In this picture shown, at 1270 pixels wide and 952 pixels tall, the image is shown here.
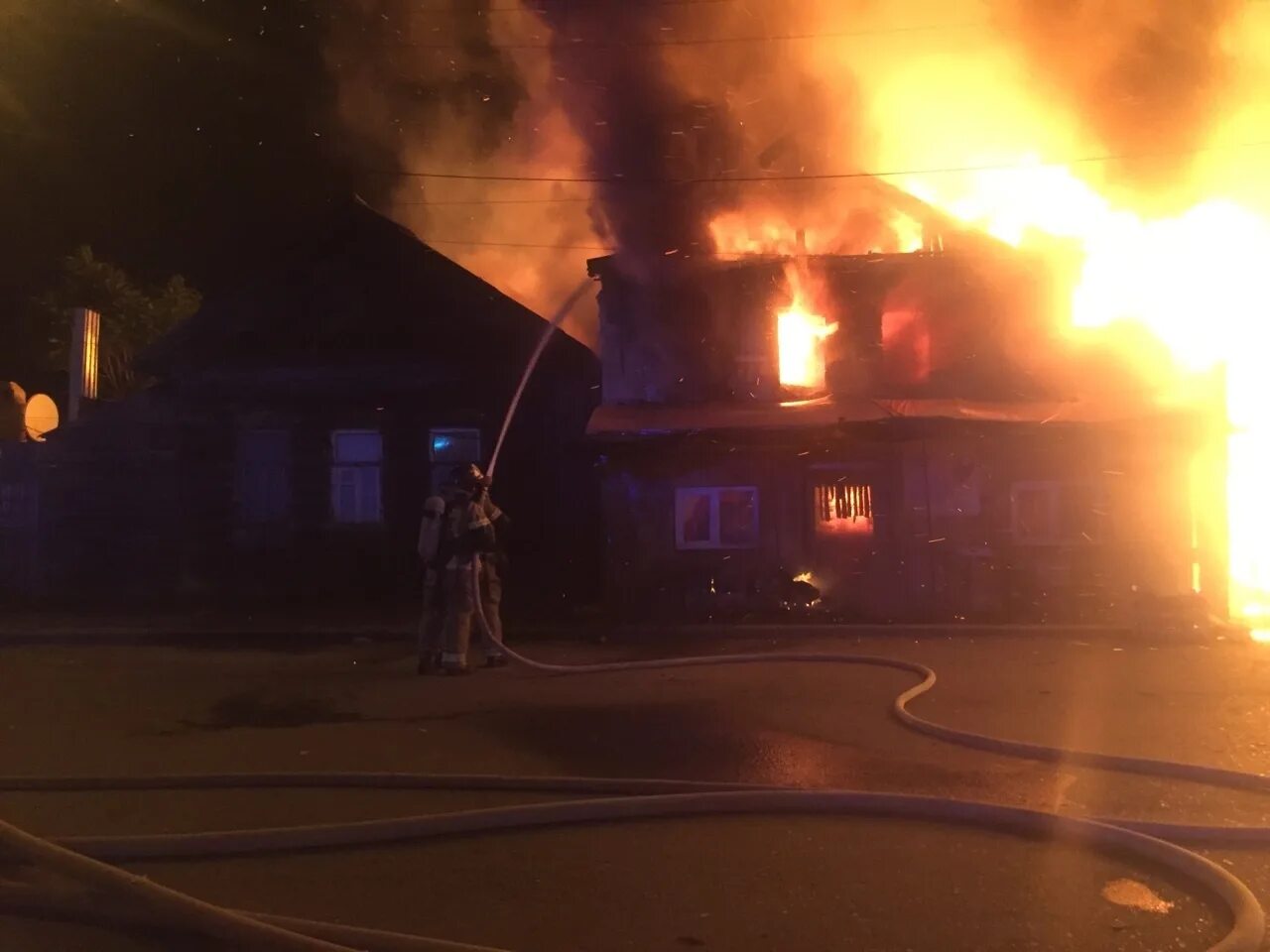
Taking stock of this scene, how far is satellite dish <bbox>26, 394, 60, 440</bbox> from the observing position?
18984 millimetres

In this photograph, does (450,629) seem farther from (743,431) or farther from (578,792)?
(743,431)

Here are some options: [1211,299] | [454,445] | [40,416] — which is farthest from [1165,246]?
[40,416]

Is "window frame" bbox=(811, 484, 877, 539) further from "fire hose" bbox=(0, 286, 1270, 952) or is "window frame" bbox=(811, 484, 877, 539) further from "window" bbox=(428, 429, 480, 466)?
"fire hose" bbox=(0, 286, 1270, 952)

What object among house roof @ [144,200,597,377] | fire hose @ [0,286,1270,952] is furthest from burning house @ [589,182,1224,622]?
fire hose @ [0,286,1270,952]

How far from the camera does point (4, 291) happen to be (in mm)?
28703

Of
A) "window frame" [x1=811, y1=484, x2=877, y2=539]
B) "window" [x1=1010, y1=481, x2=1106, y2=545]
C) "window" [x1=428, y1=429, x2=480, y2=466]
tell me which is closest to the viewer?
"window" [x1=1010, y1=481, x2=1106, y2=545]

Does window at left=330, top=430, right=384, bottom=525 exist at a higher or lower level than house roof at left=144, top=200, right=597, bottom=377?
lower

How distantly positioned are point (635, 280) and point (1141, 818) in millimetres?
11338

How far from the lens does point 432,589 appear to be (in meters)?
9.66

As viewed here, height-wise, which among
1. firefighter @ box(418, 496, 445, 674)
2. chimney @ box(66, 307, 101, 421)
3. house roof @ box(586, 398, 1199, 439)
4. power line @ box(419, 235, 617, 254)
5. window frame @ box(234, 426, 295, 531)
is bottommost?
firefighter @ box(418, 496, 445, 674)

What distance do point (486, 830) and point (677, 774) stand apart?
57.3 inches

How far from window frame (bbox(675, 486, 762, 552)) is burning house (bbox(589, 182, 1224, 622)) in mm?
29

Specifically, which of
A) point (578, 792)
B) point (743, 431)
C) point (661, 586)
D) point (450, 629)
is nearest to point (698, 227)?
point (743, 431)

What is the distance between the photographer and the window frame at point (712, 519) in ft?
48.0
